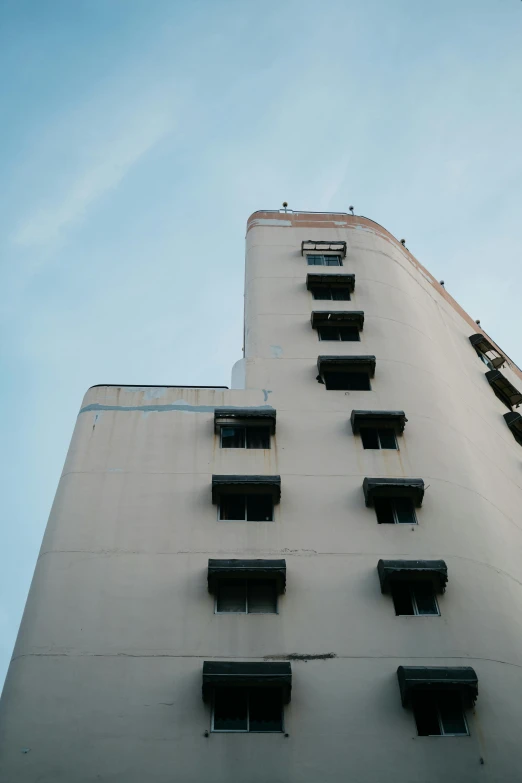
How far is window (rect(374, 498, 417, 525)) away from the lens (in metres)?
20.0

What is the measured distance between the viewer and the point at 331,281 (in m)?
29.1

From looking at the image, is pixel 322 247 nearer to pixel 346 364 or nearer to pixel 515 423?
pixel 346 364

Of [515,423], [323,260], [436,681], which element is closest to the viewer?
[436,681]

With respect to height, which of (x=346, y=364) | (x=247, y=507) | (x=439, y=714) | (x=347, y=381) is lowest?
(x=439, y=714)

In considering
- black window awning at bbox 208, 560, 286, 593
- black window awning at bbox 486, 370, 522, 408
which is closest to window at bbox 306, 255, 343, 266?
black window awning at bbox 486, 370, 522, 408

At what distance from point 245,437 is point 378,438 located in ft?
15.1

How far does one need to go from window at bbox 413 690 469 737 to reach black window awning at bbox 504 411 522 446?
15.4 meters

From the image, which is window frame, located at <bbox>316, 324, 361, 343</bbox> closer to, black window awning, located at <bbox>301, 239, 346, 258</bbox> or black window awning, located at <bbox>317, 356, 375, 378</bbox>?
black window awning, located at <bbox>317, 356, 375, 378</bbox>

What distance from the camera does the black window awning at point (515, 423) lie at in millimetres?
28906

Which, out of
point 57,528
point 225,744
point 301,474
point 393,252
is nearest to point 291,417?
point 301,474

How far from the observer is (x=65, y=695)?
15.8m

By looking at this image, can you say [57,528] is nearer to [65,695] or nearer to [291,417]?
[65,695]

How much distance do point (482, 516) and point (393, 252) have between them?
16777mm

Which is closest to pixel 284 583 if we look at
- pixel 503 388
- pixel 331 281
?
pixel 331 281
